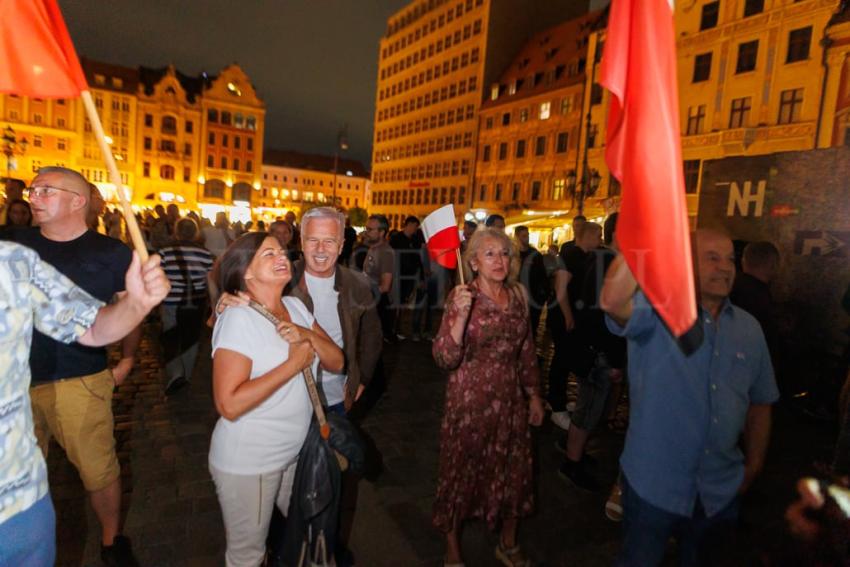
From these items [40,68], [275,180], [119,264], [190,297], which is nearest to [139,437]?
[190,297]

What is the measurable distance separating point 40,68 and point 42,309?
0.92 metres

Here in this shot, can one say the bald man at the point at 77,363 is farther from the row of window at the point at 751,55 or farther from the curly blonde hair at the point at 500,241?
the row of window at the point at 751,55

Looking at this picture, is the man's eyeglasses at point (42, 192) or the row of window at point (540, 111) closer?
the man's eyeglasses at point (42, 192)

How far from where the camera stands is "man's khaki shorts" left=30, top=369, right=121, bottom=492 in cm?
280

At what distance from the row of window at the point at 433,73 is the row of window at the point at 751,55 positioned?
27646mm

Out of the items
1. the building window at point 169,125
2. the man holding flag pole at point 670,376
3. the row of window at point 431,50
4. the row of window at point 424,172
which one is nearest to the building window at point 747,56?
the row of window at point 424,172

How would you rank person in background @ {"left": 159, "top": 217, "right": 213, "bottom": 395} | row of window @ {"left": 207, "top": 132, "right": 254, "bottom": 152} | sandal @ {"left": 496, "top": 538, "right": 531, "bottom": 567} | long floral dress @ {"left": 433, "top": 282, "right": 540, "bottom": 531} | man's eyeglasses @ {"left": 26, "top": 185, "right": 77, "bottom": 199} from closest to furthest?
man's eyeglasses @ {"left": 26, "top": 185, "right": 77, "bottom": 199} → long floral dress @ {"left": 433, "top": 282, "right": 540, "bottom": 531} → sandal @ {"left": 496, "top": 538, "right": 531, "bottom": 567} → person in background @ {"left": 159, "top": 217, "right": 213, "bottom": 395} → row of window @ {"left": 207, "top": 132, "right": 254, "bottom": 152}

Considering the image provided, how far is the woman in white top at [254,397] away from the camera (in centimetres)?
224

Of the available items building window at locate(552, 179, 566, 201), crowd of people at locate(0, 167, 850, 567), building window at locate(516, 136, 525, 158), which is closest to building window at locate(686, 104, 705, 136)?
building window at locate(552, 179, 566, 201)

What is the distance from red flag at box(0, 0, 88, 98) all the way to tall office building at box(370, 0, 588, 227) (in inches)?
2051

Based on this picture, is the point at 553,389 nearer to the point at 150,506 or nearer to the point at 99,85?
the point at 150,506

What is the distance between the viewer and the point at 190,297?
655cm

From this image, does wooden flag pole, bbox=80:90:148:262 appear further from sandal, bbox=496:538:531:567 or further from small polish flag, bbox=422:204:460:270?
sandal, bbox=496:538:531:567

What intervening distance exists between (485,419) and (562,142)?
41315mm
